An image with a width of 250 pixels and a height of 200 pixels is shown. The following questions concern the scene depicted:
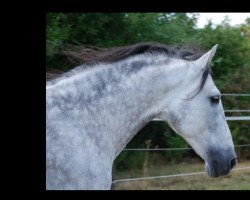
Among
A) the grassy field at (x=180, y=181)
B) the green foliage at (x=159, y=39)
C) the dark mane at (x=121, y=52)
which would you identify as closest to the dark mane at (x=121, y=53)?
the dark mane at (x=121, y=52)

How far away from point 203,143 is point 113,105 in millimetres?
715

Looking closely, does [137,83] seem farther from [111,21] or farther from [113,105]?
[111,21]

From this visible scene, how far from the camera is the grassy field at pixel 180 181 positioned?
706 cm

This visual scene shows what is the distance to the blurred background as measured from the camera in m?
7.02

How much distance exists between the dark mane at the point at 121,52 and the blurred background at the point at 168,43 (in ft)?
8.17

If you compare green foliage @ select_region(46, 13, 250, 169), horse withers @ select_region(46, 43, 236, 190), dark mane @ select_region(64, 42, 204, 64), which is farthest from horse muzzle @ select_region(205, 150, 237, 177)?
green foliage @ select_region(46, 13, 250, 169)

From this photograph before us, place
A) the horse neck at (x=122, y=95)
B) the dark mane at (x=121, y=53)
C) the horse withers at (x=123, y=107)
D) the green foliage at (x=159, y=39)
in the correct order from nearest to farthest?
the horse withers at (x=123, y=107), the horse neck at (x=122, y=95), the dark mane at (x=121, y=53), the green foliage at (x=159, y=39)

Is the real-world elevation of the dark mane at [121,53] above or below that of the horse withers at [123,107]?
above

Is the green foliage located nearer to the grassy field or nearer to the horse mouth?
the grassy field

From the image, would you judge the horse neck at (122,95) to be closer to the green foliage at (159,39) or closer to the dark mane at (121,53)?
the dark mane at (121,53)

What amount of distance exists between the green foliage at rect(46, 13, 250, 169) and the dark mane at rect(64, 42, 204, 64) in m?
2.46

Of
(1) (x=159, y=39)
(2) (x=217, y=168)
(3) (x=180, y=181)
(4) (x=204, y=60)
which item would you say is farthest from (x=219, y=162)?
(1) (x=159, y=39)
